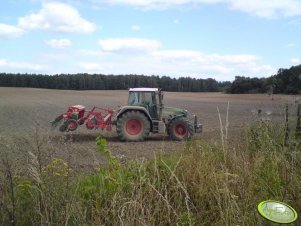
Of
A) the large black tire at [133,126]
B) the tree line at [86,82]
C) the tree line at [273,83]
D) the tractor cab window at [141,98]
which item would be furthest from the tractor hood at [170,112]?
the tree line at [86,82]

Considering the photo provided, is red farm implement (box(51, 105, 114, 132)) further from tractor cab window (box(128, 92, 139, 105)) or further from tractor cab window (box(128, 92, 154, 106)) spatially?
tractor cab window (box(128, 92, 154, 106))

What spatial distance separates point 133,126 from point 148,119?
2.05ft

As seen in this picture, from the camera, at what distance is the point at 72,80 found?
72125mm

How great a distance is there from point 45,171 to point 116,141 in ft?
38.5

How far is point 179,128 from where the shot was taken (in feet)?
54.1

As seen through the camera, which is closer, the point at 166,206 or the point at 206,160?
the point at 166,206

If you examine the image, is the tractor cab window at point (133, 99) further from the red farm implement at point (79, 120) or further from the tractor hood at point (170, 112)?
the tractor hood at point (170, 112)

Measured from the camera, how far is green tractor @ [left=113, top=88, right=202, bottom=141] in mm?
→ 16047

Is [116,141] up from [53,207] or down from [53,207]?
down

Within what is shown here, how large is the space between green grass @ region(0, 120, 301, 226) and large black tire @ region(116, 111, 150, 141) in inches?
409

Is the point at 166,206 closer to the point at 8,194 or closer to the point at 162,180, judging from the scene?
the point at 162,180

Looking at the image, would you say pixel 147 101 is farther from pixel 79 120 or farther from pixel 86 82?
pixel 86 82

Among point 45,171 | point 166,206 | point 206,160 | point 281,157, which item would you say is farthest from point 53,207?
point 281,157

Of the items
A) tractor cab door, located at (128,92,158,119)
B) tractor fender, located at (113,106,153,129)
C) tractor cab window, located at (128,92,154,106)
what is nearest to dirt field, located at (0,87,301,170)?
tractor fender, located at (113,106,153,129)
